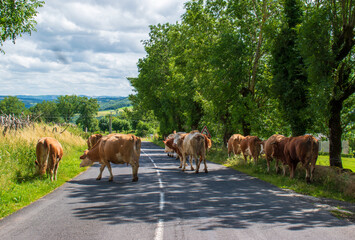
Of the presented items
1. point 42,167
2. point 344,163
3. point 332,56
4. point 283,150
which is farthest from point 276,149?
point 344,163

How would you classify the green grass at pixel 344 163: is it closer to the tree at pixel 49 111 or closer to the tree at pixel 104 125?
the tree at pixel 49 111

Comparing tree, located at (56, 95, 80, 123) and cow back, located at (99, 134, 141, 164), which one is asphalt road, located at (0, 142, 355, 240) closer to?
cow back, located at (99, 134, 141, 164)

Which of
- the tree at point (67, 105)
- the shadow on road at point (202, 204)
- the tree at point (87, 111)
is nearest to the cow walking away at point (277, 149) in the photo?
the shadow on road at point (202, 204)

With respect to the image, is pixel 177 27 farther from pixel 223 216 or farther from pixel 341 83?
pixel 223 216

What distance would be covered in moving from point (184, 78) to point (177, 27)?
9639 millimetres

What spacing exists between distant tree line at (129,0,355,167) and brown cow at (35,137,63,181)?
10.8 metres

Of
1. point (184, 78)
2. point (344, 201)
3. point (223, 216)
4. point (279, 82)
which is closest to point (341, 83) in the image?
point (279, 82)

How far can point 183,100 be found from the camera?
42.1m

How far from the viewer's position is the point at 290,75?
19297 millimetres

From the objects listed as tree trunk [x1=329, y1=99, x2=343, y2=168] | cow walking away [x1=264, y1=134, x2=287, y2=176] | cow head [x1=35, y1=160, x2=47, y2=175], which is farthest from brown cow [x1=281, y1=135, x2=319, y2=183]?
cow head [x1=35, y1=160, x2=47, y2=175]

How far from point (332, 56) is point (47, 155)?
40.7 feet

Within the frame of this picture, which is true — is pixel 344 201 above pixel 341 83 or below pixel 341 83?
below

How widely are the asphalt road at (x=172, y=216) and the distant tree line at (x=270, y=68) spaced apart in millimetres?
6133

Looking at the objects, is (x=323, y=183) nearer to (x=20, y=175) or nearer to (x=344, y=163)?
(x=20, y=175)
